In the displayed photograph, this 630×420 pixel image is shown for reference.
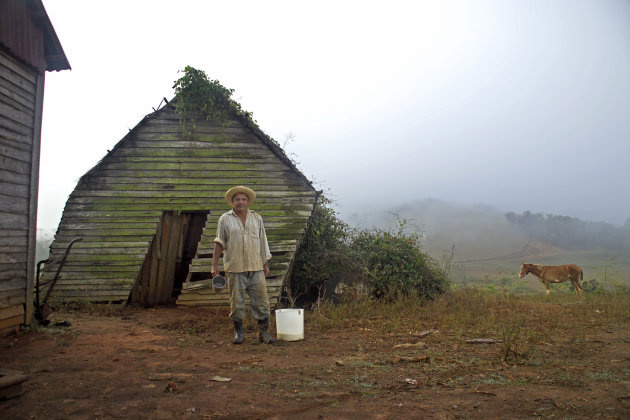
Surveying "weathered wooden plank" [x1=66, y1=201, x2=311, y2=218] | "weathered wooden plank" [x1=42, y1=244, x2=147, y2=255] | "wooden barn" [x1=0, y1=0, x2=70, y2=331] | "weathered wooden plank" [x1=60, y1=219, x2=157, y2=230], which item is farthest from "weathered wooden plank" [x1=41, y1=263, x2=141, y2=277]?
"wooden barn" [x1=0, y1=0, x2=70, y2=331]

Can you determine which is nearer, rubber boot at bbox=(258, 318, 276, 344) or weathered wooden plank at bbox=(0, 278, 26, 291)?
weathered wooden plank at bbox=(0, 278, 26, 291)

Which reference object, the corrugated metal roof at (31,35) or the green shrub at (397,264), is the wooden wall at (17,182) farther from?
the green shrub at (397,264)

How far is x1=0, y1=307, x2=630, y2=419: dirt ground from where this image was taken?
11.7 feet

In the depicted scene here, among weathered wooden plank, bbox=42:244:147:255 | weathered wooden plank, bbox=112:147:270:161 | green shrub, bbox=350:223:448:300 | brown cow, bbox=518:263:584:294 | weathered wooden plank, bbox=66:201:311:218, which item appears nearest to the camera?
weathered wooden plank, bbox=42:244:147:255

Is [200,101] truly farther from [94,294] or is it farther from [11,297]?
[11,297]

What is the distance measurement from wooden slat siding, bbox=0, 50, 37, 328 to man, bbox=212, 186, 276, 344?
2690 millimetres

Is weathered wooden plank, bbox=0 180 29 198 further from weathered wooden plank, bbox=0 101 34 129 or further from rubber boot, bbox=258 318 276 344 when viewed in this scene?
rubber boot, bbox=258 318 276 344

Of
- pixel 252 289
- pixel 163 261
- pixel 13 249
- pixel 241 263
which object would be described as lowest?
pixel 252 289

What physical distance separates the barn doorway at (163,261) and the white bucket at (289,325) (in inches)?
172

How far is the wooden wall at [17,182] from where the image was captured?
6.04m

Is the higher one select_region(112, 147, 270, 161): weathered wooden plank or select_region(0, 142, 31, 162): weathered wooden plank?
select_region(112, 147, 270, 161): weathered wooden plank

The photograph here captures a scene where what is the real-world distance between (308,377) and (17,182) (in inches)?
191

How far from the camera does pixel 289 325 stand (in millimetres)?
6480

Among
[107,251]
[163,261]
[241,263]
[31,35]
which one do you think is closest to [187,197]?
[163,261]
